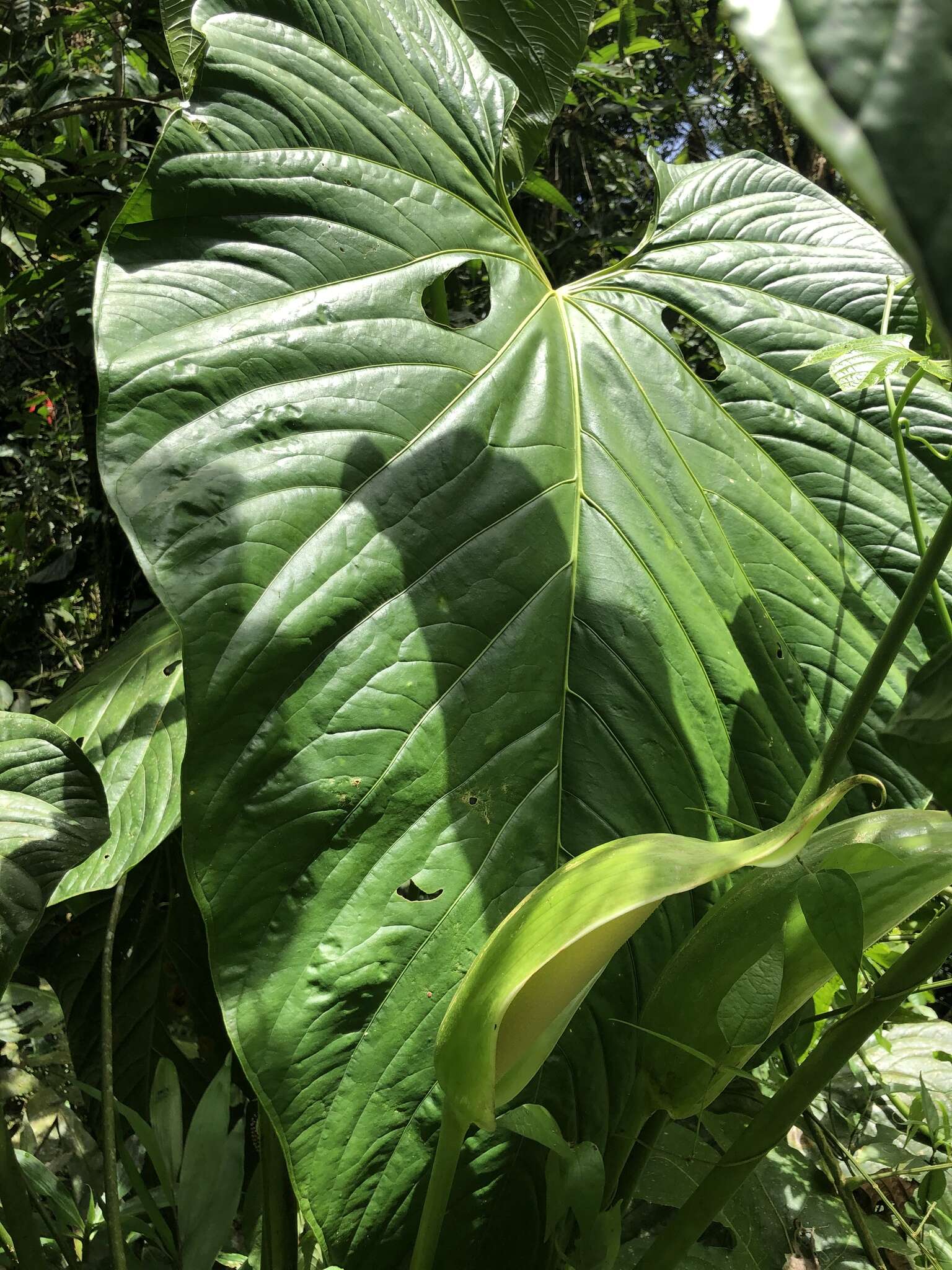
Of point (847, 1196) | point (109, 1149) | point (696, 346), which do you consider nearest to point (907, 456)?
point (847, 1196)

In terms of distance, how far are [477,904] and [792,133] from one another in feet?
8.11

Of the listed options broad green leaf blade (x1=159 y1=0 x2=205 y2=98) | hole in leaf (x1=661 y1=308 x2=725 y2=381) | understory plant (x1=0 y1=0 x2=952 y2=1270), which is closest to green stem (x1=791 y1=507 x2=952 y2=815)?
understory plant (x1=0 y1=0 x2=952 y2=1270)

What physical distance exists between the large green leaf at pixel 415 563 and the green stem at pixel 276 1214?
0.18 meters

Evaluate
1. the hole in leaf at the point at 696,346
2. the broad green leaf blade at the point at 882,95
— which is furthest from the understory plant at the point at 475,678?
the hole in leaf at the point at 696,346

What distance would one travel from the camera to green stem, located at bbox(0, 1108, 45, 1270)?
48cm

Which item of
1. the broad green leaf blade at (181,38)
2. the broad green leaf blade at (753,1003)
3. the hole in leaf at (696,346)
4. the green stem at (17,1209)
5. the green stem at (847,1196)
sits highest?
the broad green leaf blade at (181,38)

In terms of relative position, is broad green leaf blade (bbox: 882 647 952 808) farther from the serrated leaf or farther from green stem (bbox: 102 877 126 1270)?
green stem (bbox: 102 877 126 1270)

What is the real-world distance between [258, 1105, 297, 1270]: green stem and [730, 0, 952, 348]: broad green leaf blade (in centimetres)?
60

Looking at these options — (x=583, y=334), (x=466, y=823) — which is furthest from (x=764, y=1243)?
(x=583, y=334)

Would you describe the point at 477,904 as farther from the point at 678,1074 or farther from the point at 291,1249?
the point at 291,1249

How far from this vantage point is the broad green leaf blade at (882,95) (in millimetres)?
113

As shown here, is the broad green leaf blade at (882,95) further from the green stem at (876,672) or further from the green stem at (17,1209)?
the green stem at (17,1209)

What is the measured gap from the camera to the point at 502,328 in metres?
0.62

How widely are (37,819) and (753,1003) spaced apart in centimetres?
40
